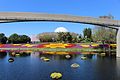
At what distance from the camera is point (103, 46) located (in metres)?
102

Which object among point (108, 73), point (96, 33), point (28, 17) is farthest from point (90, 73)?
point (96, 33)

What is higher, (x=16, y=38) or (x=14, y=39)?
(x=16, y=38)

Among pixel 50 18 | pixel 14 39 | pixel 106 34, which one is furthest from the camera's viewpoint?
pixel 14 39

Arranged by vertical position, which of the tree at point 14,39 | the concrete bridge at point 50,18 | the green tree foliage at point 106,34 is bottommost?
the tree at point 14,39

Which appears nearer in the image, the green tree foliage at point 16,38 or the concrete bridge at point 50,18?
the concrete bridge at point 50,18

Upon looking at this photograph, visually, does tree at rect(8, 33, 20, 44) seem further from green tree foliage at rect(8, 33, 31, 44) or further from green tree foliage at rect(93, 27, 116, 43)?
green tree foliage at rect(93, 27, 116, 43)

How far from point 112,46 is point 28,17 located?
43.8 m

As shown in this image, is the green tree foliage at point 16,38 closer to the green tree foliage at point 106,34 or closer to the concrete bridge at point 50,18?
the green tree foliage at point 106,34

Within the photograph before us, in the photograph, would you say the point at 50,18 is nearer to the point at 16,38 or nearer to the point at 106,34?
the point at 106,34

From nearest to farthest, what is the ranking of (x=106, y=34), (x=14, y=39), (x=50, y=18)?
(x=50, y=18), (x=106, y=34), (x=14, y=39)

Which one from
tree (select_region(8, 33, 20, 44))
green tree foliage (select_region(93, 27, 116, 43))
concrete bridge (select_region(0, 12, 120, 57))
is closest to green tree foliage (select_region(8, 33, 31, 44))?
tree (select_region(8, 33, 20, 44))

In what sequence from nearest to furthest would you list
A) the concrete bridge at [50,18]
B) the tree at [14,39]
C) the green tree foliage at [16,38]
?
the concrete bridge at [50,18] → the tree at [14,39] → the green tree foliage at [16,38]

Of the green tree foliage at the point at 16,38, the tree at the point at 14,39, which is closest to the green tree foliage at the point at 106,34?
the tree at the point at 14,39

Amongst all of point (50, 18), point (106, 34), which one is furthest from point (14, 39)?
point (50, 18)
